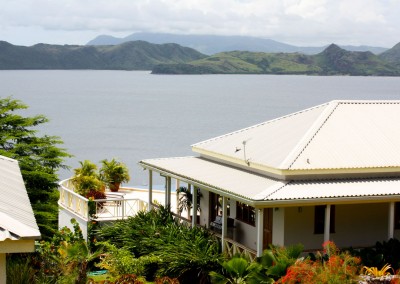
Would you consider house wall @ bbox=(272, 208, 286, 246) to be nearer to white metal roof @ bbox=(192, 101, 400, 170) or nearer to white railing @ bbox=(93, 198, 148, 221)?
white metal roof @ bbox=(192, 101, 400, 170)

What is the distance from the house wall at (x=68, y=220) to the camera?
28.6m

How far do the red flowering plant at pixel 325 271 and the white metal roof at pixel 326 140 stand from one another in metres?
4.22

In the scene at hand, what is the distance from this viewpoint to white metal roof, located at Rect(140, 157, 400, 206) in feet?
66.9

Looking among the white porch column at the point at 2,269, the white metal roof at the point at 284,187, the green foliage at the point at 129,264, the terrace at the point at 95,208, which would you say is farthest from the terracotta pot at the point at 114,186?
the white porch column at the point at 2,269

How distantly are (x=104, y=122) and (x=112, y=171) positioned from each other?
104144 mm

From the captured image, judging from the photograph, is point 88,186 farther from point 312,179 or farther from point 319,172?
point 319,172

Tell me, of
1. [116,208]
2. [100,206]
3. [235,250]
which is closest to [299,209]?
[235,250]

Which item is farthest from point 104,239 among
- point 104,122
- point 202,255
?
point 104,122

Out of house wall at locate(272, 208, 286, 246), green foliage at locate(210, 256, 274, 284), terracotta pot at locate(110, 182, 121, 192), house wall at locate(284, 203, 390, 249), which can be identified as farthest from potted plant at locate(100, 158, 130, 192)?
green foliage at locate(210, 256, 274, 284)

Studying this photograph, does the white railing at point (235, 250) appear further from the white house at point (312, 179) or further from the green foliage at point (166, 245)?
the green foliage at point (166, 245)

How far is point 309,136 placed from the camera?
942 inches

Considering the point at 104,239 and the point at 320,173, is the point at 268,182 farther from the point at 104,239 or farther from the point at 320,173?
the point at 104,239

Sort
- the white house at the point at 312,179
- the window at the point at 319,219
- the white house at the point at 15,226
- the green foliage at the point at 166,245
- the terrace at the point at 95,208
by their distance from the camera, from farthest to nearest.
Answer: the terrace at the point at 95,208 → the window at the point at 319,219 → the green foliage at the point at 166,245 → the white house at the point at 312,179 → the white house at the point at 15,226

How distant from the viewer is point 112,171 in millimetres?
35438
